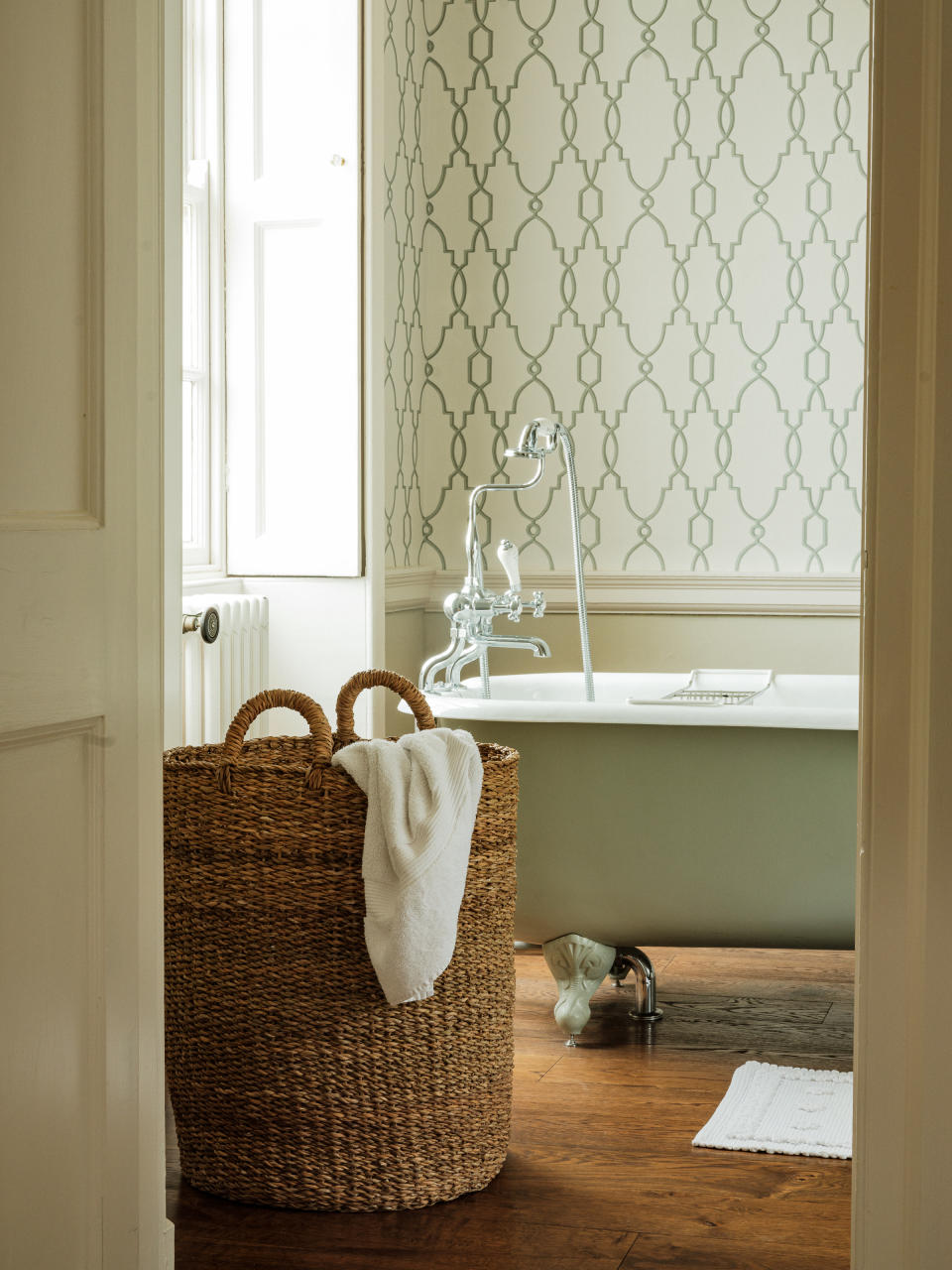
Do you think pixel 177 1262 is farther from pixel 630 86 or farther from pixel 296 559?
pixel 630 86

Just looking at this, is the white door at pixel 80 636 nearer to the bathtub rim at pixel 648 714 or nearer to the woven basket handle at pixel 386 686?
the woven basket handle at pixel 386 686

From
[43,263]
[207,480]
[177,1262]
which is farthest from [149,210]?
[207,480]

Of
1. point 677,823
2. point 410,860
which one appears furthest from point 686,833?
point 410,860

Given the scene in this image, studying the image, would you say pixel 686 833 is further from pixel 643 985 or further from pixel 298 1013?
pixel 298 1013

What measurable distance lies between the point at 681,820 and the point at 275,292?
60.4 inches

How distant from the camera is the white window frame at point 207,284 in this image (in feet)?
11.0

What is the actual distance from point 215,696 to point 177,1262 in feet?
4.25

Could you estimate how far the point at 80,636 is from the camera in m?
1.39

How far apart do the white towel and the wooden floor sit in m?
0.33

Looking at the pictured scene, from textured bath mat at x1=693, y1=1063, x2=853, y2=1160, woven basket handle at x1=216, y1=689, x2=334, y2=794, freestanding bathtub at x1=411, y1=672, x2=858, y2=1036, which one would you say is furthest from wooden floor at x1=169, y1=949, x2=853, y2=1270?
woven basket handle at x1=216, y1=689, x2=334, y2=794

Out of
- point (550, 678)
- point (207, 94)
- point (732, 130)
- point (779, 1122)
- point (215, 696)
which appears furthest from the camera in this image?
point (732, 130)

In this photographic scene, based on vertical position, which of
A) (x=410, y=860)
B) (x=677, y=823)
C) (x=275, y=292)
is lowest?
(x=677, y=823)

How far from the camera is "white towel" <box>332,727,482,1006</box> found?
195 cm

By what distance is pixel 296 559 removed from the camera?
136 inches
